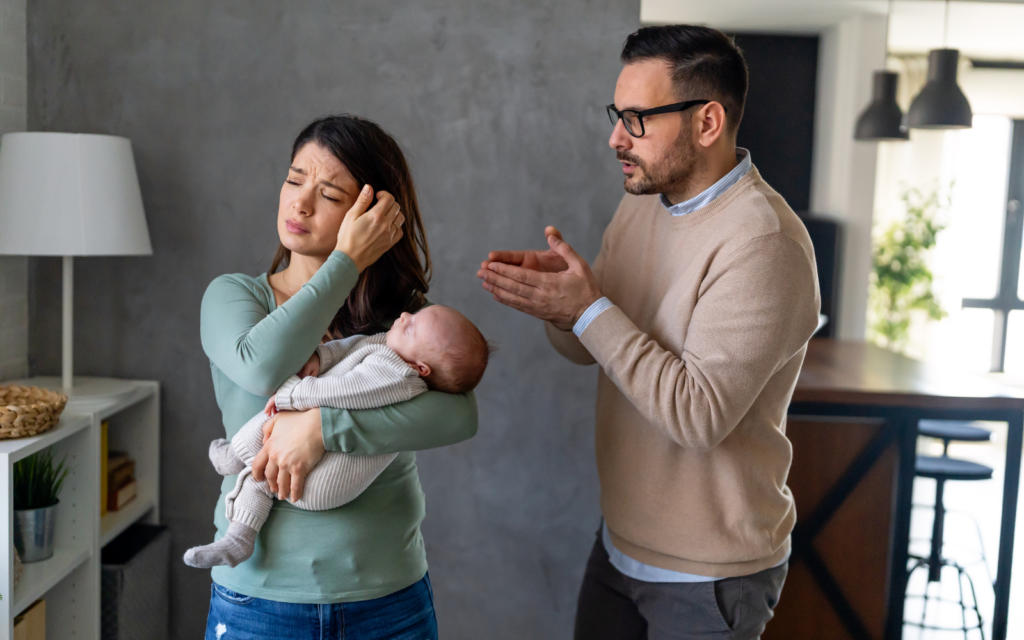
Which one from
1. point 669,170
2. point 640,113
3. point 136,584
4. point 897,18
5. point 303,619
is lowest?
point 136,584

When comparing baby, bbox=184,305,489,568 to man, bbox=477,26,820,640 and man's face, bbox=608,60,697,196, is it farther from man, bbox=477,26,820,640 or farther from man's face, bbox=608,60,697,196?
man's face, bbox=608,60,697,196

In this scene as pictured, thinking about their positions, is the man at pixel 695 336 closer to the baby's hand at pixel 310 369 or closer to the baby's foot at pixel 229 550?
the baby's hand at pixel 310 369

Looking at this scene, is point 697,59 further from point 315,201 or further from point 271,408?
point 271,408

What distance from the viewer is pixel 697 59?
1.46m

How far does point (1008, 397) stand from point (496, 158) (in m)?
1.79

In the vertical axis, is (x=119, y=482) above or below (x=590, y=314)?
below

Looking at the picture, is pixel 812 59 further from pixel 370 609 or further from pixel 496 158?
pixel 370 609

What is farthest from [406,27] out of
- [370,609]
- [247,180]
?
[370,609]

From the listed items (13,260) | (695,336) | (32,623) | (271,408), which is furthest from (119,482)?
(695,336)

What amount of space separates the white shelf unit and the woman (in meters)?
0.71

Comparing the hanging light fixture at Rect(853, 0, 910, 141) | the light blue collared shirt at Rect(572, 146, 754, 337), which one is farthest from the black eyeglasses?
the hanging light fixture at Rect(853, 0, 910, 141)

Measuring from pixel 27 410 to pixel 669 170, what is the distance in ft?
5.06

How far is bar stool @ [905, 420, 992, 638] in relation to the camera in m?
2.42

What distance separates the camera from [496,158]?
2152 mm
